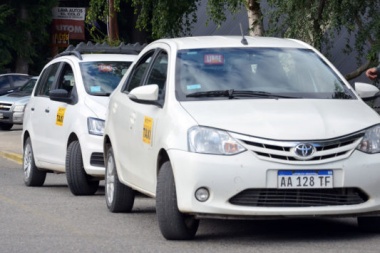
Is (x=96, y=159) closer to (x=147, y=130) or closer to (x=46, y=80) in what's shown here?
(x=46, y=80)

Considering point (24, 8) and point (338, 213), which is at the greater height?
point (338, 213)

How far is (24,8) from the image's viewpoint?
1922 inches

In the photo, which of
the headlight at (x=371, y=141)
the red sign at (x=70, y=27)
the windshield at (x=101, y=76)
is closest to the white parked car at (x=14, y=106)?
the red sign at (x=70, y=27)

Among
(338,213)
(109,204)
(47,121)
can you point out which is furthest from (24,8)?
(338,213)

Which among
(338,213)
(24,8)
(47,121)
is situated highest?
(338,213)

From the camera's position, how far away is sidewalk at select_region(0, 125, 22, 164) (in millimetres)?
22297

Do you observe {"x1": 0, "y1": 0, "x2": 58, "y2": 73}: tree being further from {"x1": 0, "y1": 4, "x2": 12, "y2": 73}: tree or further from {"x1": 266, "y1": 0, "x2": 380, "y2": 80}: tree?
{"x1": 266, "y1": 0, "x2": 380, "y2": 80}: tree

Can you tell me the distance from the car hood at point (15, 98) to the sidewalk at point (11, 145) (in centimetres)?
80

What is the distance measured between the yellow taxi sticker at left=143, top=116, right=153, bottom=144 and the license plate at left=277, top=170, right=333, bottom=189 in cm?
149

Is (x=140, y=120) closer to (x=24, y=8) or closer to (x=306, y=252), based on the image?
(x=306, y=252)

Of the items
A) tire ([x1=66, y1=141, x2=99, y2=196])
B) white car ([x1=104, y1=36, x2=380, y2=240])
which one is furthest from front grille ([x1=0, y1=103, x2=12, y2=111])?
white car ([x1=104, y1=36, x2=380, y2=240])

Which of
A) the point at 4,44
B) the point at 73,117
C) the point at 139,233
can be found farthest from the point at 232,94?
the point at 4,44

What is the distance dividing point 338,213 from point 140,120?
217 centimetres

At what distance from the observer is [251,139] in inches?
370
